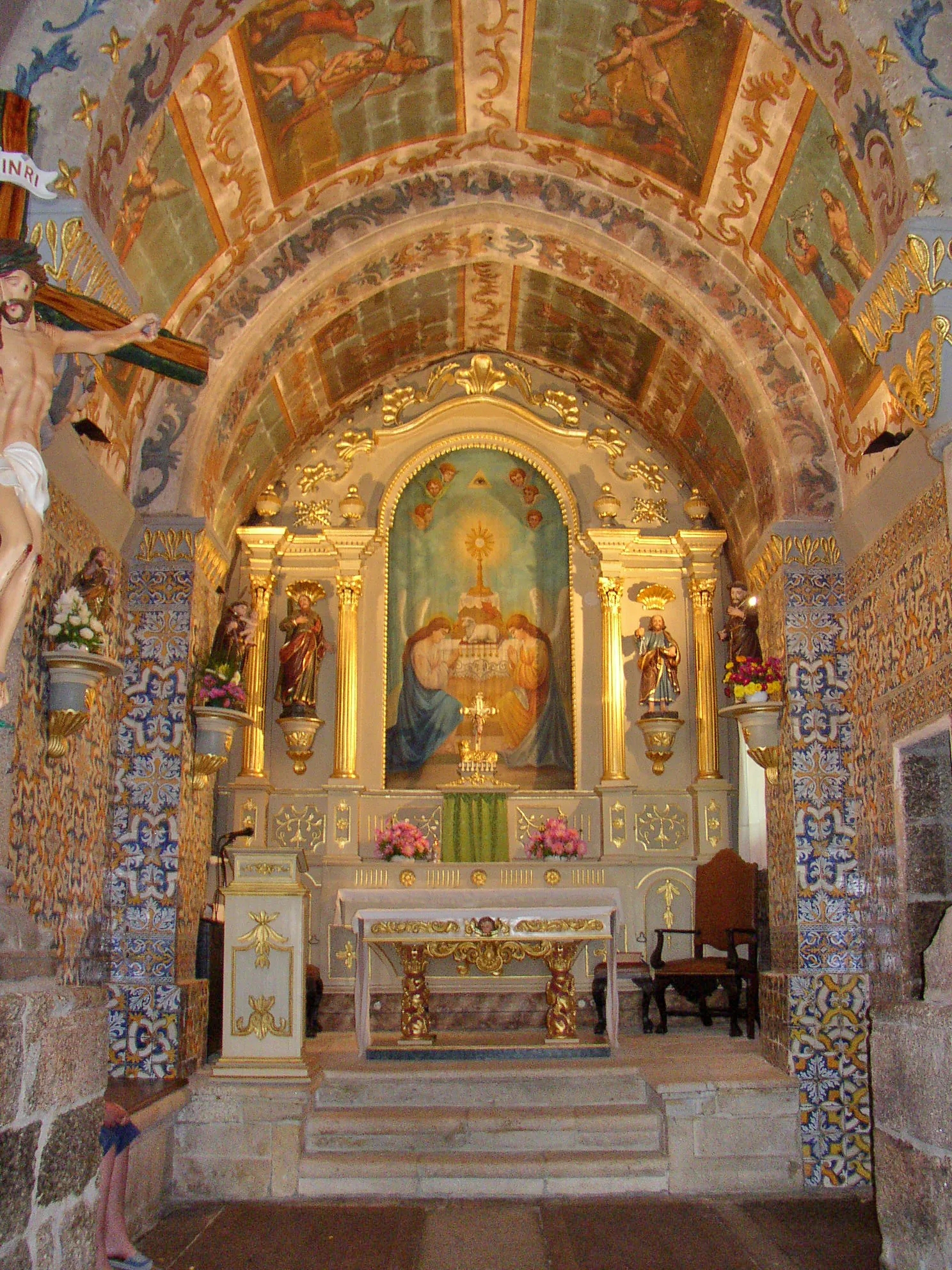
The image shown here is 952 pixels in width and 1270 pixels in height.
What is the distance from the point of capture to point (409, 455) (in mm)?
11156

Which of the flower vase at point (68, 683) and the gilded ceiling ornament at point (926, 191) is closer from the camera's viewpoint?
the gilded ceiling ornament at point (926, 191)

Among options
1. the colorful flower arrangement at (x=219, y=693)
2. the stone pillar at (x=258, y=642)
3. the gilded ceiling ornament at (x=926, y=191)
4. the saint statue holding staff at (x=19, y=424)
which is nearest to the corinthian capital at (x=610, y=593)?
the stone pillar at (x=258, y=642)

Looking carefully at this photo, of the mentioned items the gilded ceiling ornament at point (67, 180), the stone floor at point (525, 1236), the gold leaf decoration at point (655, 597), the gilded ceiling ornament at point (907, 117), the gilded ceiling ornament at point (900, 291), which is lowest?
the stone floor at point (525, 1236)

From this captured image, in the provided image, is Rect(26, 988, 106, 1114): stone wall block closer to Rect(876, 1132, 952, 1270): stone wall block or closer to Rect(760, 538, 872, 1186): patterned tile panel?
Rect(876, 1132, 952, 1270): stone wall block

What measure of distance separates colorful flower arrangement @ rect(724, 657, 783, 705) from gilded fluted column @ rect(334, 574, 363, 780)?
366 centimetres

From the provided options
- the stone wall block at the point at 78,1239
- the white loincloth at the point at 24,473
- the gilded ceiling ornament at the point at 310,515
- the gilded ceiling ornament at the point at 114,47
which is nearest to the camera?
the stone wall block at the point at 78,1239

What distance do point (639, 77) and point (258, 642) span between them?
5.61 meters

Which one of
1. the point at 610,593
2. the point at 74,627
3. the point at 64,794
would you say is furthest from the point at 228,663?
the point at 610,593

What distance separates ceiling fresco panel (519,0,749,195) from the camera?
22.4ft

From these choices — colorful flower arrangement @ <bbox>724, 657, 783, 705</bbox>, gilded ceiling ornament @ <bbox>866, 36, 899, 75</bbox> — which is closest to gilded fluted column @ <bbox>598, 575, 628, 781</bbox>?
colorful flower arrangement @ <bbox>724, 657, 783, 705</bbox>

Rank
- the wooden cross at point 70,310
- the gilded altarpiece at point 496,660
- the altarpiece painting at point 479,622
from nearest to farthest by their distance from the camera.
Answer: the wooden cross at point 70,310 < the gilded altarpiece at point 496,660 < the altarpiece painting at point 479,622

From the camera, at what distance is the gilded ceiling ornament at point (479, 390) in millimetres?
11180

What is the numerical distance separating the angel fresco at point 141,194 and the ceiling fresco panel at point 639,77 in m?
2.48

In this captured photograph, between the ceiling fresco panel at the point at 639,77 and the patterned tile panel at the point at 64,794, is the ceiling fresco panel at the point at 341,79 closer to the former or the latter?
the ceiling fresco panel at the point at 639,77
